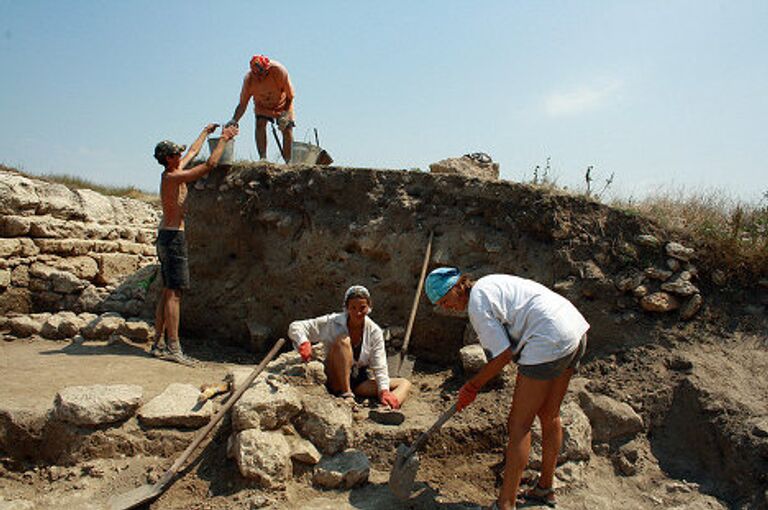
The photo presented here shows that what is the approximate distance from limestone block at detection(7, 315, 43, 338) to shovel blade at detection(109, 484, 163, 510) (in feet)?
11.0

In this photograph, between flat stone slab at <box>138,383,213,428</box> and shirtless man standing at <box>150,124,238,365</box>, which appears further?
shirtless man standing at <box>150,124,238,365</box>

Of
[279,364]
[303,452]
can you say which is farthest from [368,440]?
[279,364]

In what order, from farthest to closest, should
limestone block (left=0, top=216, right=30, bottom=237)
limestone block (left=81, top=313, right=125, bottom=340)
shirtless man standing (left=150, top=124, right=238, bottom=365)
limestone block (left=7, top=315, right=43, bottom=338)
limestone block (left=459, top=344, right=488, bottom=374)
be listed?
1. limestone block (left=0, top=216, right=30, bottom=237)
2. limestone block (left=7, top=315, right=43, bottom=338)
3. limestone block (left=81, top=313, right=125, bottom=340)
4. shirtless man standing (left=150, top=124, right=238, bottom=365)
5. limestone block (left=459, top=344, right=488, bottom=374)

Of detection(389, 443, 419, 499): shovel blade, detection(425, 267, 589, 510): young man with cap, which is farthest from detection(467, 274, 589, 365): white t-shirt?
detection(389, 443, 419, 499): shovel blade

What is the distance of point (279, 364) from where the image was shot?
4750mm

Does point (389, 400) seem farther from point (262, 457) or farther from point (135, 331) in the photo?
point (135, 331)

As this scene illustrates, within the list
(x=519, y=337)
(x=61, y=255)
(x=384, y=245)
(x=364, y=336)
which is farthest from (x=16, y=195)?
(x=519, y=337)

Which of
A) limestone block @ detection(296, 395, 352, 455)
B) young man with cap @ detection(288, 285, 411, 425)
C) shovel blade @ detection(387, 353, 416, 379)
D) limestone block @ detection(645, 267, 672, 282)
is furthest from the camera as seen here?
shovel blade @ detection(387, 353, 416, 379)

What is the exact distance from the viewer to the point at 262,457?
355 centimetres

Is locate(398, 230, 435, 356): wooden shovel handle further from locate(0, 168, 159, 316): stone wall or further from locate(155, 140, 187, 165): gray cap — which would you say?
locate(0, 168, 159, 316): stone wall

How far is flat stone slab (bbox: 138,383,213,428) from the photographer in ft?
13.0

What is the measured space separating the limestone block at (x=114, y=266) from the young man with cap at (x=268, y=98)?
225 centimetres

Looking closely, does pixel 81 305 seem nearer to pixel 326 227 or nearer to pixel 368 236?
pixel 326 227

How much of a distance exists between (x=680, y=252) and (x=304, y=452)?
Answer: 3.86 meters
